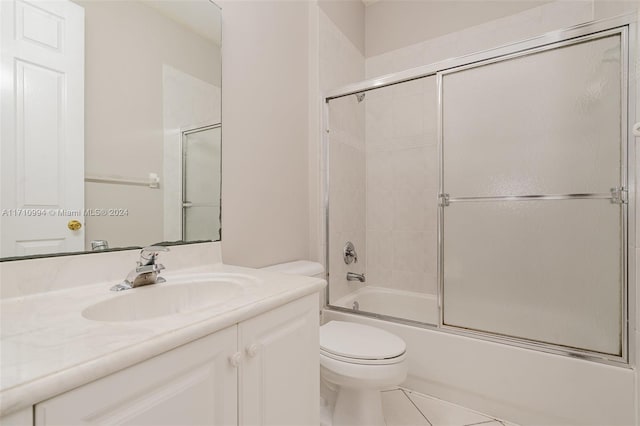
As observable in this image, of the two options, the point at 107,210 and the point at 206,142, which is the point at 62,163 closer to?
the point at 107,210

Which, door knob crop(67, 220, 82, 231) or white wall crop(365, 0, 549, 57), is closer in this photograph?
door knob crop(67, 220, 82, 231)

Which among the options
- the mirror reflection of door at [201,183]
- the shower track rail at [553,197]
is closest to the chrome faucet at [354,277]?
the shower track rail at [553,197]

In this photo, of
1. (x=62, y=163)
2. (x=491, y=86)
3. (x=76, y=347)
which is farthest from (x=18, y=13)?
(x=491, y=86)

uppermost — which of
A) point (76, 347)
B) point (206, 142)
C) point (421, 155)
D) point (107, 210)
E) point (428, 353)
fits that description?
point (421, 155)

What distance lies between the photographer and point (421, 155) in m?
2.31

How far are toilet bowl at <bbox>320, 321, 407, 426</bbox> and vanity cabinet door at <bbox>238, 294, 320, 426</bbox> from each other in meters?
0.33

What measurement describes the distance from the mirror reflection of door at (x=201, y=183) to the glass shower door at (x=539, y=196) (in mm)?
1192

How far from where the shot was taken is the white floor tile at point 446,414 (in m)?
1.43

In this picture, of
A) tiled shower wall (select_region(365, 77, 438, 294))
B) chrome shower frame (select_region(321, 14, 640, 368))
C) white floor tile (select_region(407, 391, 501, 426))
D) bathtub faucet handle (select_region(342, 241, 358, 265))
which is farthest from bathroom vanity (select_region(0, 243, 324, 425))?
tiled shower wall (select_region(365, 77, 438, 294))

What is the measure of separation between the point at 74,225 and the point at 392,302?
2.02 metres

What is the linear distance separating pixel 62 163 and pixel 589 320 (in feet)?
6.86

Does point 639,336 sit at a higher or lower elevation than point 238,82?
lower

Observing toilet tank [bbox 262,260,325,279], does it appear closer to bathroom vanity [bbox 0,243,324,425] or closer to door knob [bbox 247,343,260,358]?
bathroom vanity [bbox 0,243,324,425]

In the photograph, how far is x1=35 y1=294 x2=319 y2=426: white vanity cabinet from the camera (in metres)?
0.48
